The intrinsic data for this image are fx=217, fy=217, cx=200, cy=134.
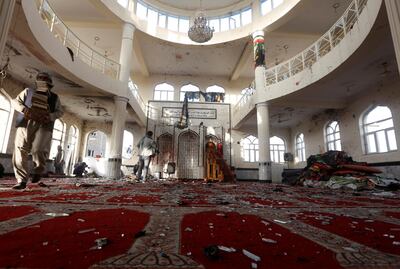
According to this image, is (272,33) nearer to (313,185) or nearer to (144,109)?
(313,185)

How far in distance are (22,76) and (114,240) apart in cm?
997

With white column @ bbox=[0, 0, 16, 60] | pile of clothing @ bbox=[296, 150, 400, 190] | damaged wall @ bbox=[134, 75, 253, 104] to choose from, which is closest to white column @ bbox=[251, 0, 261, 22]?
damaged wall @ bbox=[134, 75, 253, 104]

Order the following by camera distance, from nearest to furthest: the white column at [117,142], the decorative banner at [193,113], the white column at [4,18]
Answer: the white column at [4,18], the white column at [117,142], the decorative banner at [193,113]

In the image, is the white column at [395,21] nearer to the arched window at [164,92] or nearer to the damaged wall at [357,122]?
the damaged wall at [357,122]

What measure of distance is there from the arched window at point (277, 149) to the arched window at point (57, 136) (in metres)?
12.9

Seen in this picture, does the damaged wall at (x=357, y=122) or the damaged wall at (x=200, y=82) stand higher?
the damaged wall at (x=200, y=82)

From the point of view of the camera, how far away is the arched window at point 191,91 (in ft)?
50.5

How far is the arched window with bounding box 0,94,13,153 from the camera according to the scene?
8.31 metres

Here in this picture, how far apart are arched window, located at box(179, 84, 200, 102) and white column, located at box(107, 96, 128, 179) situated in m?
6.52

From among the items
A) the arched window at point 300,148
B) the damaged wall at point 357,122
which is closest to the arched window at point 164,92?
the arched window at point 300,148

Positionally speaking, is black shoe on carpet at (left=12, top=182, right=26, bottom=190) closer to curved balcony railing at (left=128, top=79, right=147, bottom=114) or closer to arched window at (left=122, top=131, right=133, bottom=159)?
curved balcony railing at (left=128, top=79, right=147, bottom=114)

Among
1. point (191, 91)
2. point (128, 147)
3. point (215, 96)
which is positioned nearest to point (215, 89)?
point (215, 96)

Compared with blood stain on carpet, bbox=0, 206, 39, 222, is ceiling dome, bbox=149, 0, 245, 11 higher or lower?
higher

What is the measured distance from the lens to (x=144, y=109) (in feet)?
47.1
